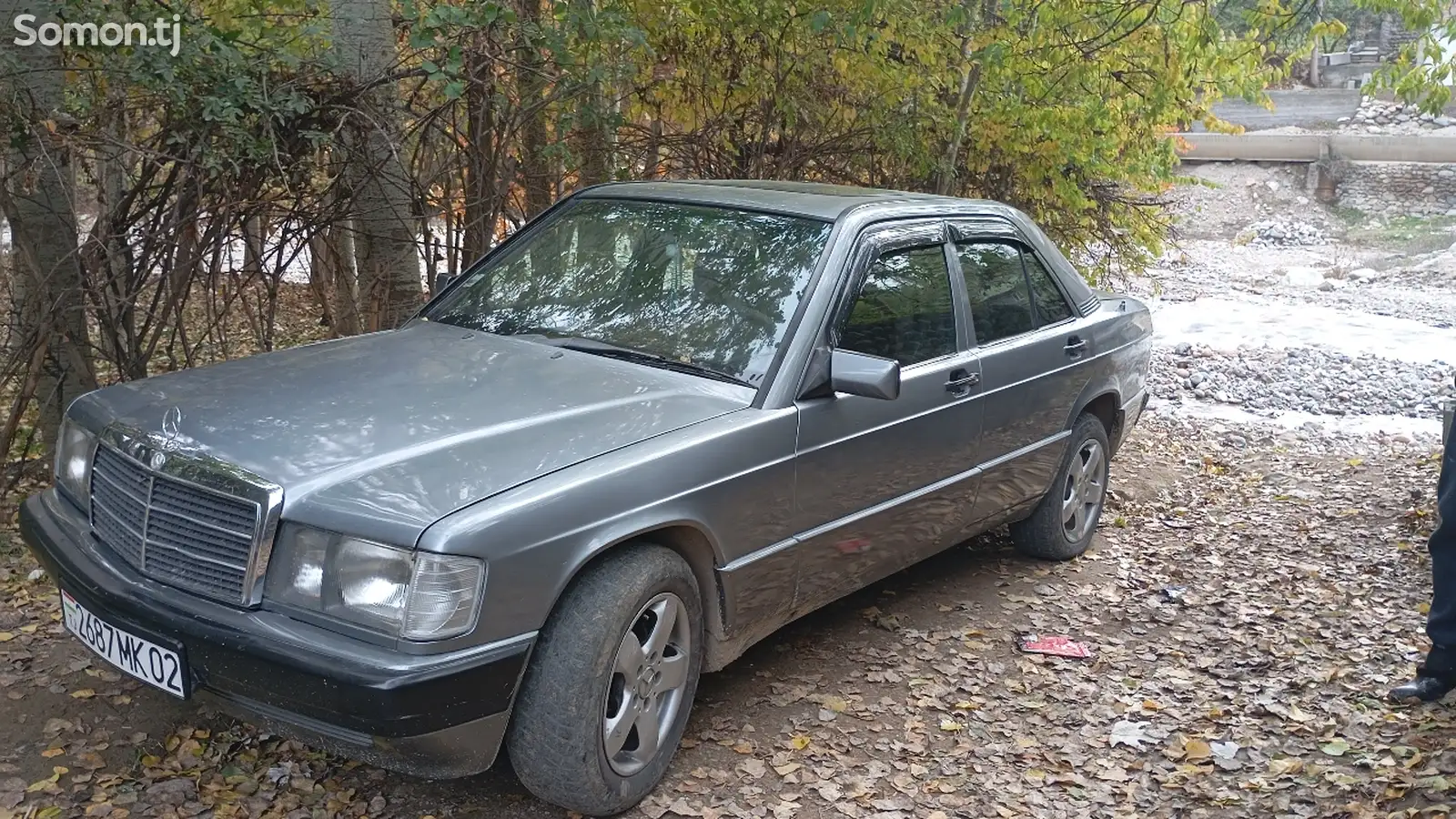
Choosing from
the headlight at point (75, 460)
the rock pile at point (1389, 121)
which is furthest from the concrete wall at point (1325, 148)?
the headlight at point (75, 460)

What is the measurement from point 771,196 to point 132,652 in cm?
275

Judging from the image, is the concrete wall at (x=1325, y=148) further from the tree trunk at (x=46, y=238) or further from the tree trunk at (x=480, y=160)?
the tree trunk at (x=46, y=238)

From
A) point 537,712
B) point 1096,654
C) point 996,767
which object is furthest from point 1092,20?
point 537,712

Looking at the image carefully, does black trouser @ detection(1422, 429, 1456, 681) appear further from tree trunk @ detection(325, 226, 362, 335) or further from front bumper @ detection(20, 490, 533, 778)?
tree trunk @ detection(325, 226, 362, 335)

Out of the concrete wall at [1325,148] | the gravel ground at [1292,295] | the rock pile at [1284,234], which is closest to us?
the gravel ground at [1292,295]

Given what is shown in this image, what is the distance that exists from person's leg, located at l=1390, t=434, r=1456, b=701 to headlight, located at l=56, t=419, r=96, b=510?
417cm

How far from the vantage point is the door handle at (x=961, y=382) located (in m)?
4.69

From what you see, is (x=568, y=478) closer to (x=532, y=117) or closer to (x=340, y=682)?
(x=340, y=682)

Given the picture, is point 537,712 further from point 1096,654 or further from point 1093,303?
point 1093,303

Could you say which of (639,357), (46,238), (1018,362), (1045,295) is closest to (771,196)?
(639,357)

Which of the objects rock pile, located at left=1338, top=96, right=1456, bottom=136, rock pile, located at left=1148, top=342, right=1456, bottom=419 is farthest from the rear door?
rock pile, located at left=1338, top=96, right=1456, bottom=136

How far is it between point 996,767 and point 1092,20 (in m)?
6.63

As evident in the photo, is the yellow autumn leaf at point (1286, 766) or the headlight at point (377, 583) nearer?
the headlight at point (377, 583)

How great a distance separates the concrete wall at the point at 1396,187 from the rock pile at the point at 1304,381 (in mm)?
20112
